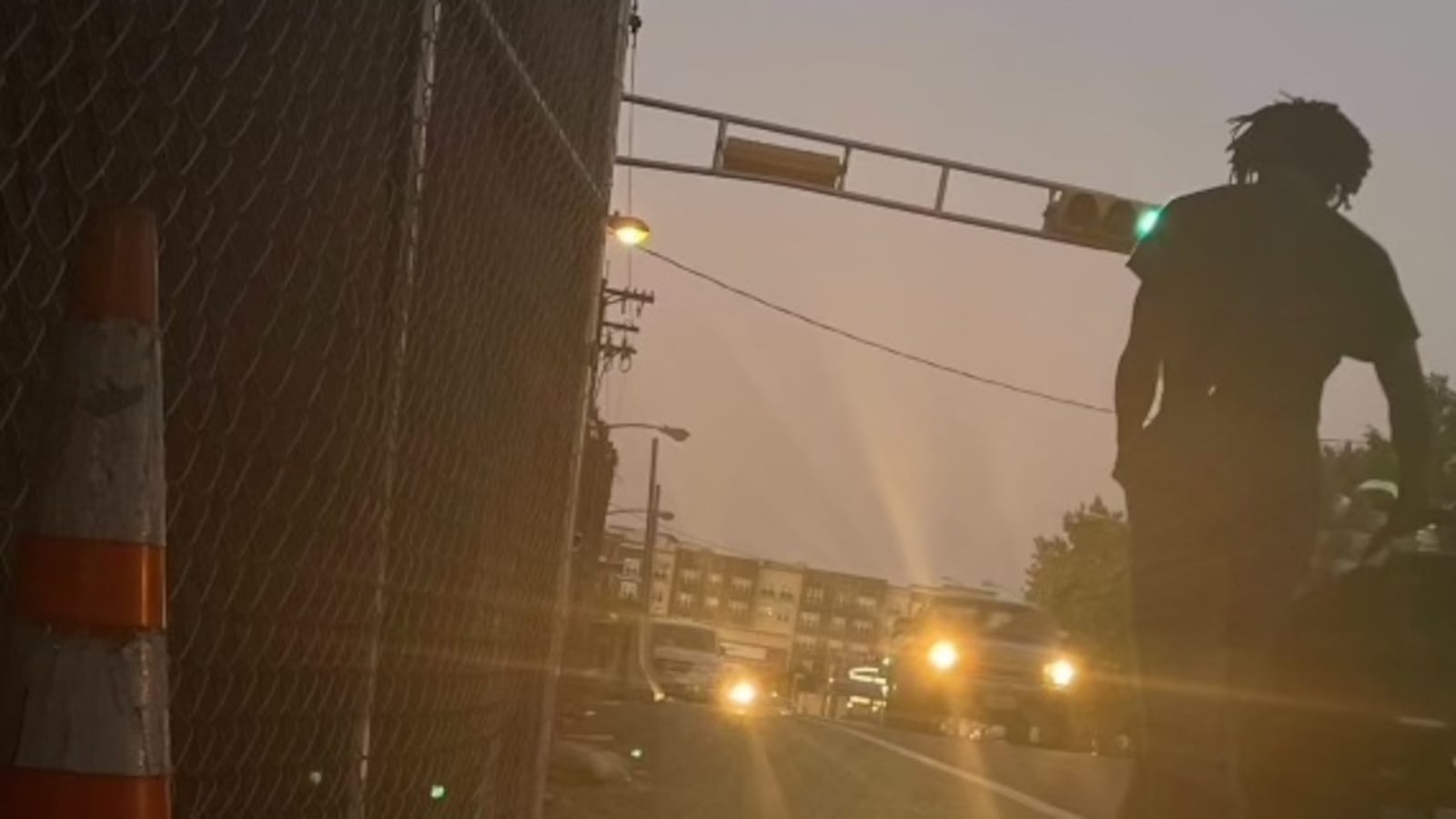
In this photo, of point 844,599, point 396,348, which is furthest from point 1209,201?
point 844,599

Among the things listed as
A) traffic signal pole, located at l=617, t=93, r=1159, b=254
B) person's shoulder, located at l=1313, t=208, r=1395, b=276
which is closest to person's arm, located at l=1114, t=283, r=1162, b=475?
person's shoulder, located at l=1313, t=208, r=1395, b=276

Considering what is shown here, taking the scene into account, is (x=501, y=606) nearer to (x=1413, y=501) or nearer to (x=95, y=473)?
(x=1413, y=501)

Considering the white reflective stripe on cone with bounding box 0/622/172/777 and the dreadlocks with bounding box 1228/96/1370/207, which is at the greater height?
the dreadlocks with bounding box 1228/96/1370/207

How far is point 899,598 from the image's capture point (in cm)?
16988

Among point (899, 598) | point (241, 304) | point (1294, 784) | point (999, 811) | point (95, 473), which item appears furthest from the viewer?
point (899, 598)

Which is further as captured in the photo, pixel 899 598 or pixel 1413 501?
pixel 899 598

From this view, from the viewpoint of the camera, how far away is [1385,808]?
4.07 m

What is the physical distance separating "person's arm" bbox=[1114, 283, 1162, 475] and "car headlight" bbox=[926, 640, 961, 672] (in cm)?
1790

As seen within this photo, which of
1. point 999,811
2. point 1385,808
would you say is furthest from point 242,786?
point 999,811

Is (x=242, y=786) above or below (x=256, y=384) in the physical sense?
below

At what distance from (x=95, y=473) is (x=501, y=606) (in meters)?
2.94

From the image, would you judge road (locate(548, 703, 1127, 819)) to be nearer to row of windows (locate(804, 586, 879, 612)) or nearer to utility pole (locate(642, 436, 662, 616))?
utility pole (locate(642, 436, 662, 616))

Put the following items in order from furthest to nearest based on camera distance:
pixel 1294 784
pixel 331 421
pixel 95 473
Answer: pixel 1294 784
pixel 331 421
pixel 95 473

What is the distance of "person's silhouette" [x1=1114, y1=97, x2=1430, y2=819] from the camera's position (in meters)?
3.84
